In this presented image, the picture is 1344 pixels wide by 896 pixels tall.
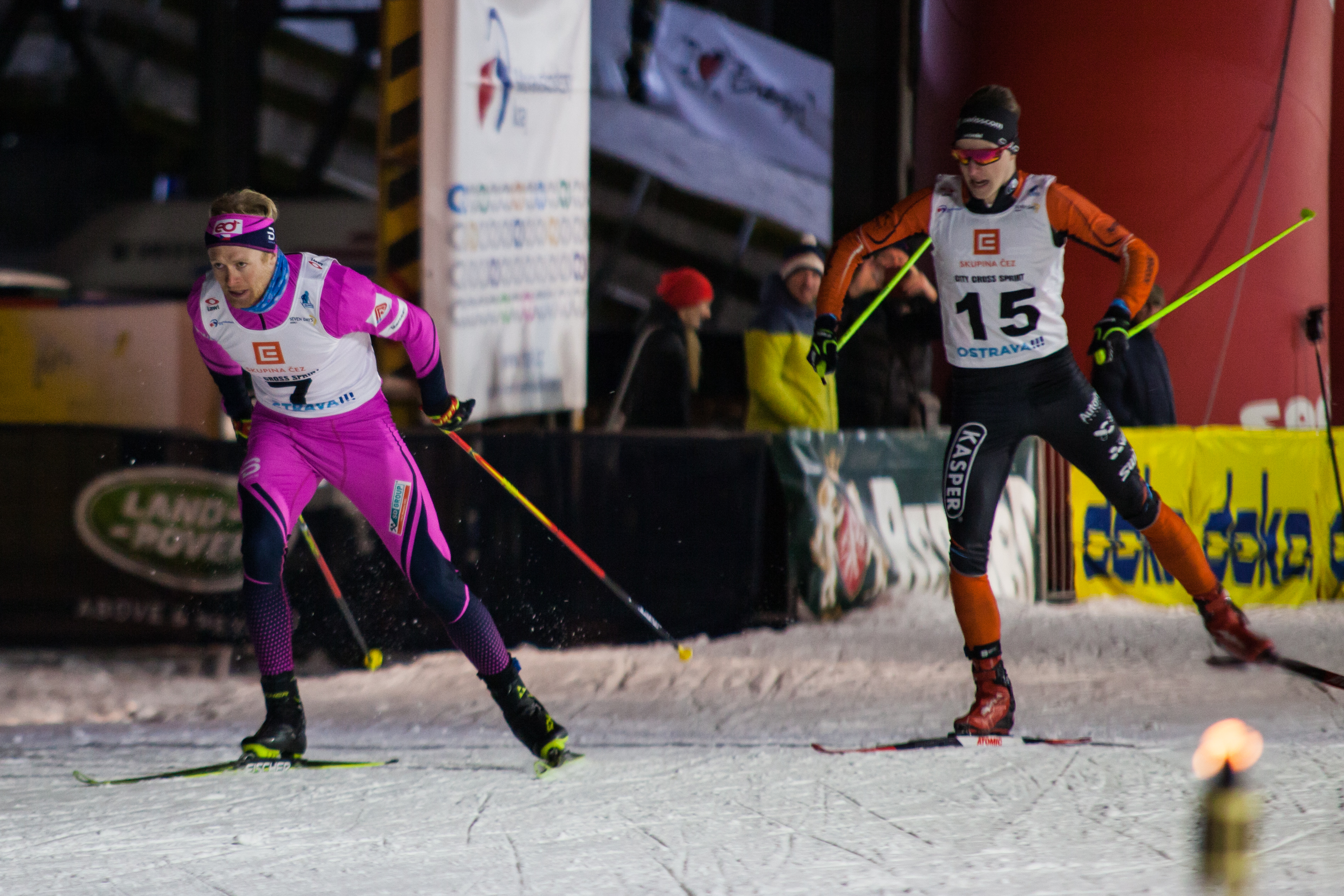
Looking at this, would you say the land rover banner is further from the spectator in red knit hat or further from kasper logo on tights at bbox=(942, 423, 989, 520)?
kasper logo on tights at bbox=(942, 423, 989, 520)

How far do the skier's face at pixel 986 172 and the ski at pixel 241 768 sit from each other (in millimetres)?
2756

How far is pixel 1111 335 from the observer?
4.57 m

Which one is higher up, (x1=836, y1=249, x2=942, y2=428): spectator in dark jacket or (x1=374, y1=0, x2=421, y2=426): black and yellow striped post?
(x1=374, y1=0, x2=421, y2=426): black and yellow striped post

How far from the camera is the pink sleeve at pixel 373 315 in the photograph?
4305 mm

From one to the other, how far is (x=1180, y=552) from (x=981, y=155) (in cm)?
161

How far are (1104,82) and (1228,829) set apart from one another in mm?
8693

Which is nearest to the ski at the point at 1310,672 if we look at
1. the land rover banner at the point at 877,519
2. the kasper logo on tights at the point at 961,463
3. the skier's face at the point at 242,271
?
the kasper logo on tights at the point at 961,463

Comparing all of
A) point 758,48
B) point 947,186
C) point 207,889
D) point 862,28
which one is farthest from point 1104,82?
point 207,889

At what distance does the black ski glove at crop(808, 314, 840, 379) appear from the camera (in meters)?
4.79

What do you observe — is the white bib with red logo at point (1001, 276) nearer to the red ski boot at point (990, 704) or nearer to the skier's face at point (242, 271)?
the red ski boot at point (990, 704)

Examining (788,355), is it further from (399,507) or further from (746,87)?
(746,87)

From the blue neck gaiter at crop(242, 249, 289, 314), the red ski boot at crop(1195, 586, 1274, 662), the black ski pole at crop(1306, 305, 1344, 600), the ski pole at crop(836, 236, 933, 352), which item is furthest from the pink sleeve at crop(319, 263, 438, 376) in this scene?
the black ski pole at crop(1306, 305, 1344, 600)

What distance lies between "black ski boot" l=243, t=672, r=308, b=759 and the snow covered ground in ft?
0.58

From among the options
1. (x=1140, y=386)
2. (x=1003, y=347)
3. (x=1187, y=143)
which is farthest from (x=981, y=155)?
(x=1187, y=143)
